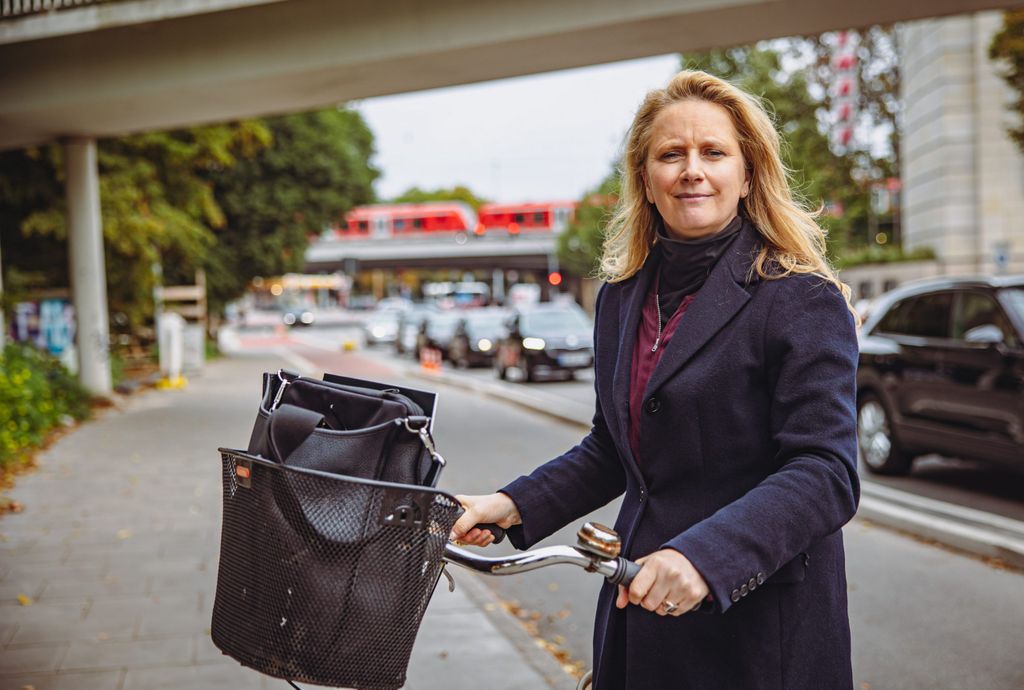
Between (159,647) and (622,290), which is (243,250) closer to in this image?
(159,647)

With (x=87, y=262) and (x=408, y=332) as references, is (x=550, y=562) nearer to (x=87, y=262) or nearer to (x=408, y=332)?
(x=87, y=262)

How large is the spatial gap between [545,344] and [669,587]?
66.3 feet

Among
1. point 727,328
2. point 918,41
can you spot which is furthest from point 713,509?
point 918,41

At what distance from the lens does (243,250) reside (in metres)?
30.3

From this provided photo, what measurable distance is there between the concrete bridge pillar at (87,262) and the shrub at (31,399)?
0.67m

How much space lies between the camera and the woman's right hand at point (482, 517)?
2.12m

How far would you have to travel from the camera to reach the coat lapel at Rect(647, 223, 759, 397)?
1.98 meters

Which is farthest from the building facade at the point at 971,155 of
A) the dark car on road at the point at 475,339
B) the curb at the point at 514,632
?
the curb at the point at 514,632

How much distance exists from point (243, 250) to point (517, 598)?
2554 centimetres

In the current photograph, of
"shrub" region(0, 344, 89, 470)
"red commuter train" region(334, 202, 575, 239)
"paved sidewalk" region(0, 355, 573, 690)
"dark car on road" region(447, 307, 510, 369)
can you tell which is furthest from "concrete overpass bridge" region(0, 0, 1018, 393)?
"red commuter train" region(334, 202, 575, 239)

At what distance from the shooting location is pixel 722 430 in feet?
6.41

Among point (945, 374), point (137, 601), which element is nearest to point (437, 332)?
point (945, 374)

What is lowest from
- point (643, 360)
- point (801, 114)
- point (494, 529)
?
point (494, 529)

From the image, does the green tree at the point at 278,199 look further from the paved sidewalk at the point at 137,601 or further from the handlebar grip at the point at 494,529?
the handlebar grip at the point at 494,529
